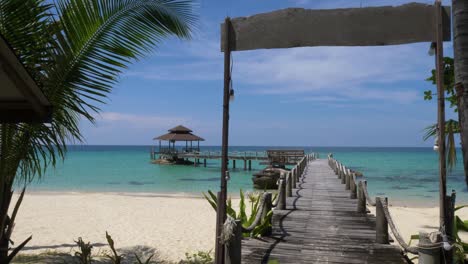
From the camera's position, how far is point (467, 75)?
371 centimetres

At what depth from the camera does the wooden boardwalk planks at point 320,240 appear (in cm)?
565

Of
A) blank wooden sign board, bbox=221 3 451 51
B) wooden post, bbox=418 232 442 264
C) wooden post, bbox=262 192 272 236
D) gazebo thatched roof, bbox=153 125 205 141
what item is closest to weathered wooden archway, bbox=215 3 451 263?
blank wooden sign board, bbox=221 3 451 51

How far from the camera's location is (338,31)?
4309 millimetres

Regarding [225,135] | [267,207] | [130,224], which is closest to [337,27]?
[225,135]

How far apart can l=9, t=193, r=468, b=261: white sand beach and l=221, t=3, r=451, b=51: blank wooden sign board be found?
643 cm

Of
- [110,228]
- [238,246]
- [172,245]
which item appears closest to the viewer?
[238,246]

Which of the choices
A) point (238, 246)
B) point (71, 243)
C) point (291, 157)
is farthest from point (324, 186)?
point (291, 157)

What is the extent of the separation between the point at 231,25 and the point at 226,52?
0.35m

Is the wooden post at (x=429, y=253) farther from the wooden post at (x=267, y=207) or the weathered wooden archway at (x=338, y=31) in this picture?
the wooden post at (x=267, y=207)

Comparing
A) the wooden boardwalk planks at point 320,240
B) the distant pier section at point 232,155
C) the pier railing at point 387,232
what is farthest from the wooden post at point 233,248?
the distant pier section at point 232,155

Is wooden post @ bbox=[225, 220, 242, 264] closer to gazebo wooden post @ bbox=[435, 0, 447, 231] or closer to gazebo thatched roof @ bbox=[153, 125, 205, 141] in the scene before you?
gazebo wooden post @ bbox=[435, 0, 447, 231]

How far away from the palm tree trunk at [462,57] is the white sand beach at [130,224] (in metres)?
7.17

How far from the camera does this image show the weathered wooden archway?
13.5ft

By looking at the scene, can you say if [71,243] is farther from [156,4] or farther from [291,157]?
[291,157]
